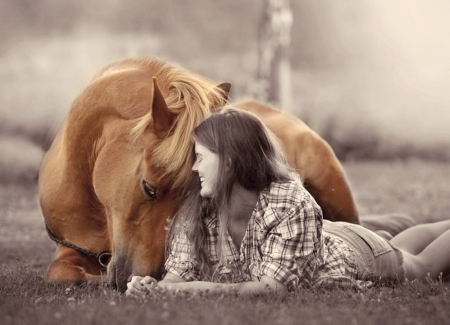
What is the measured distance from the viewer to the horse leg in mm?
4145

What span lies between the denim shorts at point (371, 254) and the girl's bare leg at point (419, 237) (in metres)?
0.61

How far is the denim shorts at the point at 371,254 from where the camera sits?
388 centimetres

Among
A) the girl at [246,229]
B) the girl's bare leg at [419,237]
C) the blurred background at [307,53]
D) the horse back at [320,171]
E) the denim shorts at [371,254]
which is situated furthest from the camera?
the blurred background at [307,53]

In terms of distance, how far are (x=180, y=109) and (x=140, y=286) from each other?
1044mm

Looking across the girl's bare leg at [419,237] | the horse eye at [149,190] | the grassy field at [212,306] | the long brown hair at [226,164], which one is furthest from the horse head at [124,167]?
the girl's bare leg at [419,237]

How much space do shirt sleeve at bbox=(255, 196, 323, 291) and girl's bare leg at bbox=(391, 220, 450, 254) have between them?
1.56 metres

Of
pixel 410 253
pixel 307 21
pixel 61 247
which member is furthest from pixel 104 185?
pixel 307 21

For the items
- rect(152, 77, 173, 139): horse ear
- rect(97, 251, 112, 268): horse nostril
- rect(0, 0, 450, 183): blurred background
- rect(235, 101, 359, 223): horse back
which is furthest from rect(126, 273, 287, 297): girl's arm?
rect(0, 0, 450, 183): blurred background

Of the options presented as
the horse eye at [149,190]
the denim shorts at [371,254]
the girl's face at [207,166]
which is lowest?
the denim shorts at [371,254]

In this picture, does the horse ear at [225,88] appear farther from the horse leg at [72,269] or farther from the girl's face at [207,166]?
the horse leg at [72,269]

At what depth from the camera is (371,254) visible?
13.1ft

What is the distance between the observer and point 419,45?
42.3ft

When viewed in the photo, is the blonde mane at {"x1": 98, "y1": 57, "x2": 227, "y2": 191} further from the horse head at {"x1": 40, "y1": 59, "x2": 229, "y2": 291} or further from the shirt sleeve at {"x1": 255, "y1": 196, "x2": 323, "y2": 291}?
the shirt sleeve at {"x1": 255, "y1": 196, "x2": 323, "y2": 291}

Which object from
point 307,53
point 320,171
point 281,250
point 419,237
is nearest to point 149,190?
point 281,250
